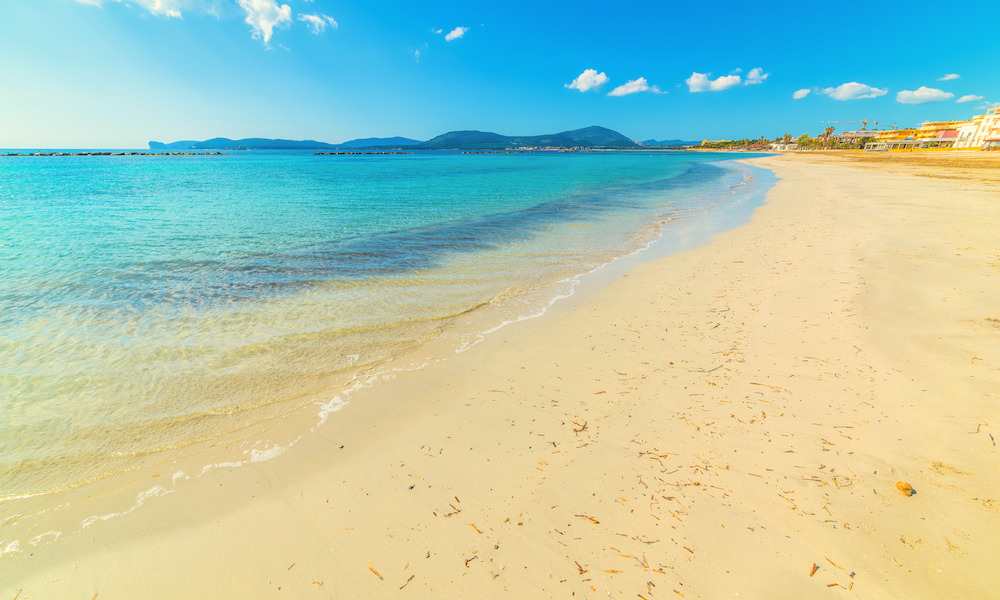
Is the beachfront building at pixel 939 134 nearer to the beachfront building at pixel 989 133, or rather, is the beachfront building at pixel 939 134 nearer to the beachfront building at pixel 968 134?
the beachfront building at pixel 968 134

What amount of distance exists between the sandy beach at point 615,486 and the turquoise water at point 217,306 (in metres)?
0.97

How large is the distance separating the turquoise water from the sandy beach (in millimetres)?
970

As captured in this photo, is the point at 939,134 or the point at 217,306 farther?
the point at 939,134

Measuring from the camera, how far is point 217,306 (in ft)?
25.8

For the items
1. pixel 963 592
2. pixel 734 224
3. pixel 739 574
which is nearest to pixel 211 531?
pixel 739 574

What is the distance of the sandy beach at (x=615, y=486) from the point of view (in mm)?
2742

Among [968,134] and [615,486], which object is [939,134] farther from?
[615,486]

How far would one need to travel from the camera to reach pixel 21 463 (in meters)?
3.95

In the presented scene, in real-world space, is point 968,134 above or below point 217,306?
above

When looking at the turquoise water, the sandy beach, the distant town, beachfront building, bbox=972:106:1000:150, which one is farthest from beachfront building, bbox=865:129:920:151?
the sandy beach

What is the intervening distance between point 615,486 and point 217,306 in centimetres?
859

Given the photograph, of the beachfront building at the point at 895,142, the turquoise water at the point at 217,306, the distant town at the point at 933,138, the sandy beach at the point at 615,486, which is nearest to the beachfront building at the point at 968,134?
the distant town at the point at 933,138

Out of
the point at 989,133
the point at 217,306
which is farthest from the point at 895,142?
the point at 217,306

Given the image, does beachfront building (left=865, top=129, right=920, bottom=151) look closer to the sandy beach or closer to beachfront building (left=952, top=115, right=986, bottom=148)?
beachfront building (left=952, top=115, right=986, bottom=148)
